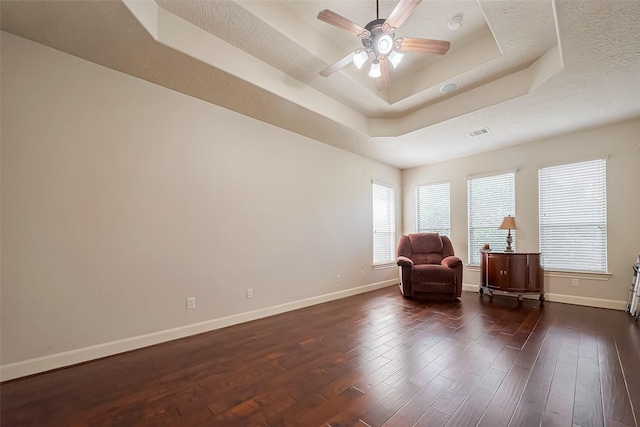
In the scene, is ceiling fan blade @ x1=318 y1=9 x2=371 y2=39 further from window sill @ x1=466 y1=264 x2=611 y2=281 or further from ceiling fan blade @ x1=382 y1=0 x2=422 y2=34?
window sill @ x1=466 y1=264 x2=611 y2=281

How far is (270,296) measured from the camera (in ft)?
11.7

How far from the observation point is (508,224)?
4414mm

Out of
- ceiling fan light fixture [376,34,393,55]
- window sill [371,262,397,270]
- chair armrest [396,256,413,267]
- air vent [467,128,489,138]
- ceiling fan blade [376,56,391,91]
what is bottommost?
window sill [371,262,397,270]

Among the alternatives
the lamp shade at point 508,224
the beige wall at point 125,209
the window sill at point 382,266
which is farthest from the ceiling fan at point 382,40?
the window sill at point 382,266

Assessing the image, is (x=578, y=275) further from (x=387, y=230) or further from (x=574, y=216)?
(x=387, y=230)

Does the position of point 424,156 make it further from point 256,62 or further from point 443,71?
point 256,62

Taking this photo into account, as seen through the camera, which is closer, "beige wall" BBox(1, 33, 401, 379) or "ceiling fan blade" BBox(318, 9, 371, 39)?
"ceiling fan blade" BBox(318, 9, 371, 39)

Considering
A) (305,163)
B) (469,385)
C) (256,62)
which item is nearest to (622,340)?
(469,385)

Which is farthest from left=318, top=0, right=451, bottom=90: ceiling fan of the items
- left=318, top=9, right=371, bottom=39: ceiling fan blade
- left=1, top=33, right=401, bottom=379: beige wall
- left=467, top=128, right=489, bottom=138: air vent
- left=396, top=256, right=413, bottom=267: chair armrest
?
left=396, top=256, right=413, bottom=267: chair armrest

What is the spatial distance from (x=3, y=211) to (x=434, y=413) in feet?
11.2

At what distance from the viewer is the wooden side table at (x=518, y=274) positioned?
404 cm

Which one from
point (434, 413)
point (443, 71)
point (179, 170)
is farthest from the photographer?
point (443, 71)

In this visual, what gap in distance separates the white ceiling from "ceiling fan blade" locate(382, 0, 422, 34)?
60 cm

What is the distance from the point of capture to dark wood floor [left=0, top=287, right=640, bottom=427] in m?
1.55
